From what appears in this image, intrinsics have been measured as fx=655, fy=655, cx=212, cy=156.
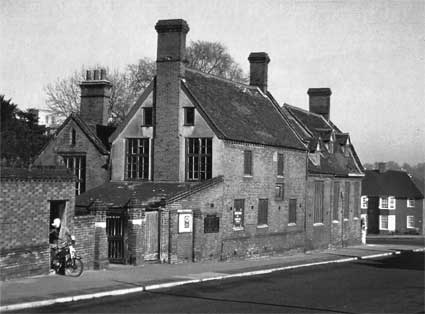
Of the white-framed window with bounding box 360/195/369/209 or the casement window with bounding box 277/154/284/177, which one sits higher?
the casement window with bounding box 277/154/284/177

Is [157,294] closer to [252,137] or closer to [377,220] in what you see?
[252,137]

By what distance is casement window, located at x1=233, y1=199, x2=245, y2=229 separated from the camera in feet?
106

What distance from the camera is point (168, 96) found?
1273 inches

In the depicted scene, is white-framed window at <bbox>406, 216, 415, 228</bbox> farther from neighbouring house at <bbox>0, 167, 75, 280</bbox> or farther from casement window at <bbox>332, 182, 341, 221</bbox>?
neighbouring house at <bbox>0, 167, 75, 280</bbox>

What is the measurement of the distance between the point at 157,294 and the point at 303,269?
38.9 feet

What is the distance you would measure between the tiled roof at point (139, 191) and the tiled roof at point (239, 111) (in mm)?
3118

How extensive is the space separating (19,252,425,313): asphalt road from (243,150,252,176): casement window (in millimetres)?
7892

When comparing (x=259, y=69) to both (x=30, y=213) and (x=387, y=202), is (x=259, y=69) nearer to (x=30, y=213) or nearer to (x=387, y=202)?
(x=30, y=213)

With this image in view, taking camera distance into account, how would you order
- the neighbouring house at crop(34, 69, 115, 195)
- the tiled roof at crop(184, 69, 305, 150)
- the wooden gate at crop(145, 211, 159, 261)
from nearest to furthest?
the wooden gate at crop(145, 211, 159, 261) < the tiled roof at crop(184, 69, 305, 150) < the neighbouring house at crop(34, 69, 115, 195)

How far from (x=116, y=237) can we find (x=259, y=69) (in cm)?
1963

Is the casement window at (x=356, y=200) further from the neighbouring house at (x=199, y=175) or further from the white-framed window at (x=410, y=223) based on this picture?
the white-framed window at (x=410, y=223)

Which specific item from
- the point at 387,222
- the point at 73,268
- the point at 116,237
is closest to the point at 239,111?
the point at 116,237

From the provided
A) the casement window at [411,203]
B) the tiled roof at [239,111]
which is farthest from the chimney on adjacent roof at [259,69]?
the casement window at [411,203]

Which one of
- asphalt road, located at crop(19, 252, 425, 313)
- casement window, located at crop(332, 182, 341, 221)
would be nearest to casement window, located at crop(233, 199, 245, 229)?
asphalt road, located at crop(19, 252, 425, 313)
